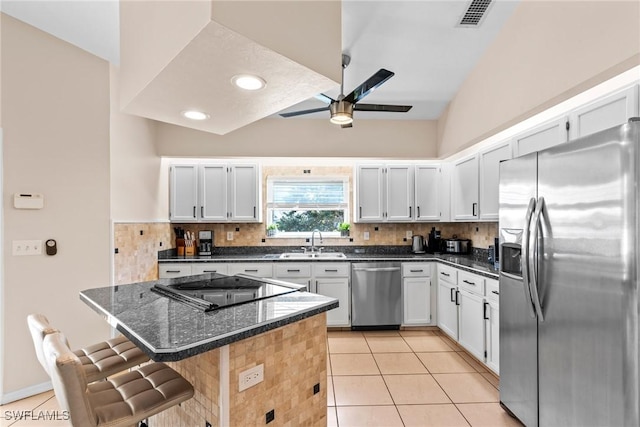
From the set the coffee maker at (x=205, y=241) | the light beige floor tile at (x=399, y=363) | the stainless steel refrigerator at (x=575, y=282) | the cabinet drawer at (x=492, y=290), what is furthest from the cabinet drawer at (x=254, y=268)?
the stainless steel refrigerator at (x=575, y=282)

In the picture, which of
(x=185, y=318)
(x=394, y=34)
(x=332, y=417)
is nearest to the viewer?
(x=185, y=318)

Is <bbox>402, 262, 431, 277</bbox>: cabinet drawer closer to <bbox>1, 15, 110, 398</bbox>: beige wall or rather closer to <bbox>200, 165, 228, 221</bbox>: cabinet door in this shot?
<bbox>200, 165, 228, 221</bbox>: cabinet door

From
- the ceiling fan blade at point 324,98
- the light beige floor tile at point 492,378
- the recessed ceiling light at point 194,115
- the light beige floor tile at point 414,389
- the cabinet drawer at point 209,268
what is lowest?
the light beige floor tile at point 492,378

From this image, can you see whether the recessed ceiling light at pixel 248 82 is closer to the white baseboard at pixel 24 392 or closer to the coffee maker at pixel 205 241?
the white baseboard at pixel 24 392

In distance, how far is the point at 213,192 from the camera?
443cm

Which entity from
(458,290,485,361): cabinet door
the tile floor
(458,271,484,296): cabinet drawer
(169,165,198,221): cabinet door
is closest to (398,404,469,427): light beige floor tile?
the tile floor

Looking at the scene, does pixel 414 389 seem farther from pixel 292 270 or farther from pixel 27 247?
pixel 27 247

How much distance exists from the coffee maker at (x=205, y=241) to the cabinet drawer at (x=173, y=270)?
0.47 meters

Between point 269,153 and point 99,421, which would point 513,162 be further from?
point 269,153

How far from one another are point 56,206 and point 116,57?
1430 mm

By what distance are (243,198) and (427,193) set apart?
2444 mm

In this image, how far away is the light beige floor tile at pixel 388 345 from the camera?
360cm

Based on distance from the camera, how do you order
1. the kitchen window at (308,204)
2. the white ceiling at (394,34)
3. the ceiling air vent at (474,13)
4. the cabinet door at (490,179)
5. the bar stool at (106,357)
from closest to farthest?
1. the bar stool at (106,357)
2. the white ceiling at (394,34)
3. the ceiling air vent at (474,13)
4. the cabinet door at (490,179)
5. the kitchen window at (308,204)

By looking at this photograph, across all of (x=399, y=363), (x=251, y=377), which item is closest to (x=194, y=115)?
(x=251, y=377)
